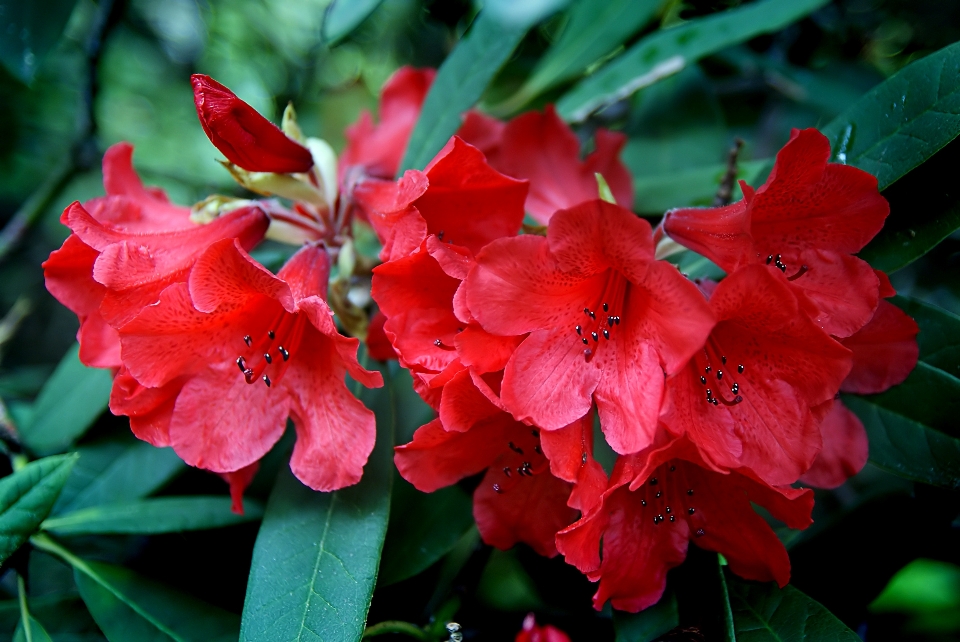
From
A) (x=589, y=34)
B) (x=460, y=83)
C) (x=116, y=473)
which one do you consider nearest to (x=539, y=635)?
(x=116, y=473)

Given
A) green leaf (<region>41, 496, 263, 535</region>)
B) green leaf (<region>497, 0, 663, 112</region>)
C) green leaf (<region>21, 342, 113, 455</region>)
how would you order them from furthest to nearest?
green leaf (<region>497, 0, 663, 112</region>) → green leaf (<region>21, 342, 113, 455</region>) → green leaf (<region>41, 496, 263, 535</region>)

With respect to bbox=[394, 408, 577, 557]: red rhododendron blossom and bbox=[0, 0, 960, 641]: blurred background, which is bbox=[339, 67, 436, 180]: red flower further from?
bbox=[394, 408, 577, 557]: red rhododendron blossom

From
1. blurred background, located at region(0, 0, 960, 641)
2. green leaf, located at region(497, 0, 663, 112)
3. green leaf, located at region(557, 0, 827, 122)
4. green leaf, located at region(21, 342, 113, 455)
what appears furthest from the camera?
green leaf, located at region(497, 0, 663, 112)

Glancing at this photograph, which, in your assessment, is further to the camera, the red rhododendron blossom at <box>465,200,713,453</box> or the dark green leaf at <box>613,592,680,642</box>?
the dark green leaf at <box>613,592,680,642</box>

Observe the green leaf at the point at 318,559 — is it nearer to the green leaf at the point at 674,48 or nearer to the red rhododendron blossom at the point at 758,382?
the red rhododendron blossom at the point at 758,382

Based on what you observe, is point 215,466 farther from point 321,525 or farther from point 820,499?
point 820,499

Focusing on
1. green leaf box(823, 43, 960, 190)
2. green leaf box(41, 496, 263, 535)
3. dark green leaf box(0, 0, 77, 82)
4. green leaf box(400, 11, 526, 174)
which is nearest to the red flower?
green leaf box(400, 11, 526, 174)
